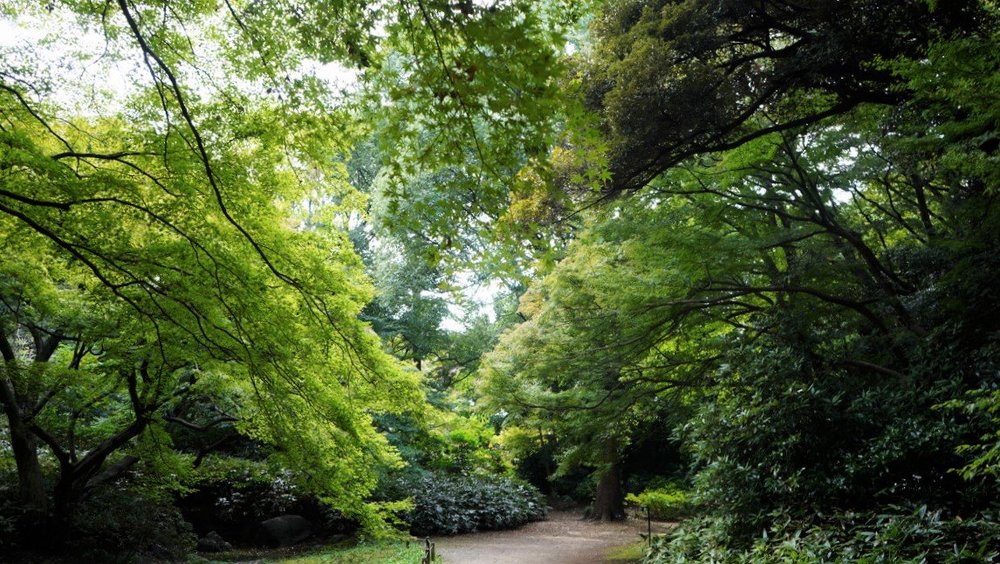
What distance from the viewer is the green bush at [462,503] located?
14141 millimetres

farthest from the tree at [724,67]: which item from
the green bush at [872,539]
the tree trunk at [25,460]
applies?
the tree trunk at [25,460]

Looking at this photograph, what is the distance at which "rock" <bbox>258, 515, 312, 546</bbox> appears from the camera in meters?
12.3

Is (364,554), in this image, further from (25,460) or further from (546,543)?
(25,460)

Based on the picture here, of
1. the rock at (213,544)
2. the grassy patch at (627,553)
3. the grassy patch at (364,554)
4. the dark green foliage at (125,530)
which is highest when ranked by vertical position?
the dark green foliage at (125,530)

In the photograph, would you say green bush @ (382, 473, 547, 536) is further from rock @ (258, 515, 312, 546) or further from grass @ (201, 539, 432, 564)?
rock @ (258, 515, 312, 546)

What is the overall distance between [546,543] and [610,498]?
165 inches

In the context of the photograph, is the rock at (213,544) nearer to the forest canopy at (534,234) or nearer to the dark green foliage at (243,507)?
the dark green foliage at (243,507)

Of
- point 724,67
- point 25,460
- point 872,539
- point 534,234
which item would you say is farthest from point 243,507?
point 724,67

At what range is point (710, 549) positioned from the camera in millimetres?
7184

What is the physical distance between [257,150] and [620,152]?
138 inches

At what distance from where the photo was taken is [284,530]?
12.5m

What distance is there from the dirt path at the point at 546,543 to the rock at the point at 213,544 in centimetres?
420

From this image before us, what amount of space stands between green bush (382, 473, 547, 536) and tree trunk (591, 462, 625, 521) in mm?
1774

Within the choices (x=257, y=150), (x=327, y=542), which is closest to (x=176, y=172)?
(x=257, y=150)
